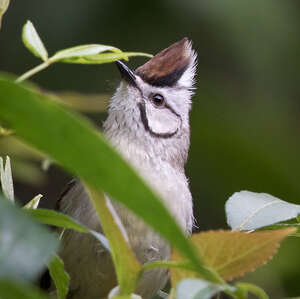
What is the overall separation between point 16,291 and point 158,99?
80.7 inches

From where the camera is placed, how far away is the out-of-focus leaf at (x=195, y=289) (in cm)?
84

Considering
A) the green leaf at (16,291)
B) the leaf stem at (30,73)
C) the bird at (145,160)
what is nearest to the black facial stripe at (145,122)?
the bird at (145,160)

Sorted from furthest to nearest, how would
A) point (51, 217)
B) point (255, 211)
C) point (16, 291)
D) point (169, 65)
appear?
point (169, 65)
point (255, 211)
point (51, 217)
point (16, 291)

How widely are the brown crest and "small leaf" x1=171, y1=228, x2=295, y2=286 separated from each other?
1.49 metres

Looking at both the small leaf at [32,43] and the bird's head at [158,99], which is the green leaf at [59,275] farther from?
the bird's head at [158,99]

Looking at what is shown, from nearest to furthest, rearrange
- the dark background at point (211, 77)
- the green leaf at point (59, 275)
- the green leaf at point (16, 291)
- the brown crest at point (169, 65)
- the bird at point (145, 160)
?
the green leaf at point (16, 291) → the green leaf at point (59, 275) → the bird at point (145, 160) → the brown crest at point (169, 65) → the dark background at point (211, 77)

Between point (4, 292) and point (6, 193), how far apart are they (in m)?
0.57

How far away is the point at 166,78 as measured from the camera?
2.58 metres

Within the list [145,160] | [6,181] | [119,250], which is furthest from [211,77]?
[119,250]

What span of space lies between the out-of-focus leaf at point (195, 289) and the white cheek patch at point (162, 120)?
162cm

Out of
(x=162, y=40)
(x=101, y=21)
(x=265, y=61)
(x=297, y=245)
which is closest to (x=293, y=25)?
(x=265, y=61)

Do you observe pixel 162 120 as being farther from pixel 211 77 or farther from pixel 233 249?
pixel 211 77

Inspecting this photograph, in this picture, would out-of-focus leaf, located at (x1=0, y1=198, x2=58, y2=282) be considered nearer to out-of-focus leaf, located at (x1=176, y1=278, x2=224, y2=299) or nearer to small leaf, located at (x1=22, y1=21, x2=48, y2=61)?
out-of-focus leaf, located at (x1=176, y1=278, x2=224, y2=299)

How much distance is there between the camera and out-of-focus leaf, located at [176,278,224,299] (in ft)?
2.76
